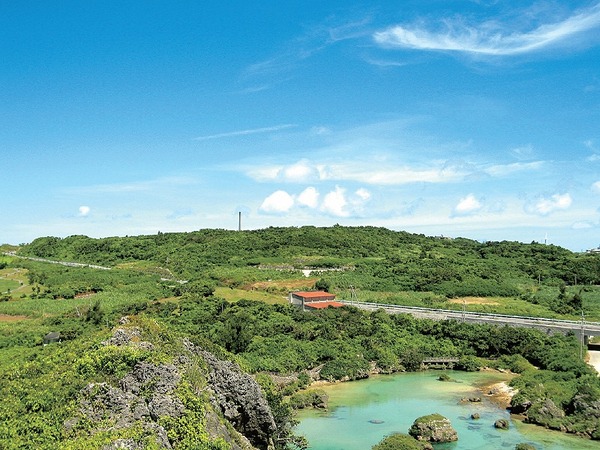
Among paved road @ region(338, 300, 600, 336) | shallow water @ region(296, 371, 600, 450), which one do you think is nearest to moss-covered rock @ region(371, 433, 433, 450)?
shallow water @ region(296, 371, 600, 450)

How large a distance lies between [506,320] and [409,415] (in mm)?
27997

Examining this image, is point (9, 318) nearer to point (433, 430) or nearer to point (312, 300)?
point (312, 300)

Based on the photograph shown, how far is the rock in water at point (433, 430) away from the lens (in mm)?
34094

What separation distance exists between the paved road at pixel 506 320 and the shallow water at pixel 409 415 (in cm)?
1102

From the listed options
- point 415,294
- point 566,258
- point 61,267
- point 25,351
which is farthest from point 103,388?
point 566,258

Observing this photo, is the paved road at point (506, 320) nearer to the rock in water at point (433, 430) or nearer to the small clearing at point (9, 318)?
the rock in water at point (433, 430)

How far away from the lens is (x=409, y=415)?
40281 millimetres

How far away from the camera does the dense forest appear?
17.1 m

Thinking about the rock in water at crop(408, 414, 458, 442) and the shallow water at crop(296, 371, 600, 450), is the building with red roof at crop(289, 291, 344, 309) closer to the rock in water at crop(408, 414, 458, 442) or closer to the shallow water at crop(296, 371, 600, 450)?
the shallow water at crop(296, 371, 600, 450)

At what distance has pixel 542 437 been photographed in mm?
35281

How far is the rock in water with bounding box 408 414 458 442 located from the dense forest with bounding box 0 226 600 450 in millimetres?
7742

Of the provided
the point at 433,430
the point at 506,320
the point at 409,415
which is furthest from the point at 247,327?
the point at 506,320

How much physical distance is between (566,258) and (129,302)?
10498cm

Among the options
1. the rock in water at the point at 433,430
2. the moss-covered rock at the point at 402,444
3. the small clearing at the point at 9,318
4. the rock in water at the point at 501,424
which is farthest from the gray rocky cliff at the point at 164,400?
the small clearing at the point at 9,318
